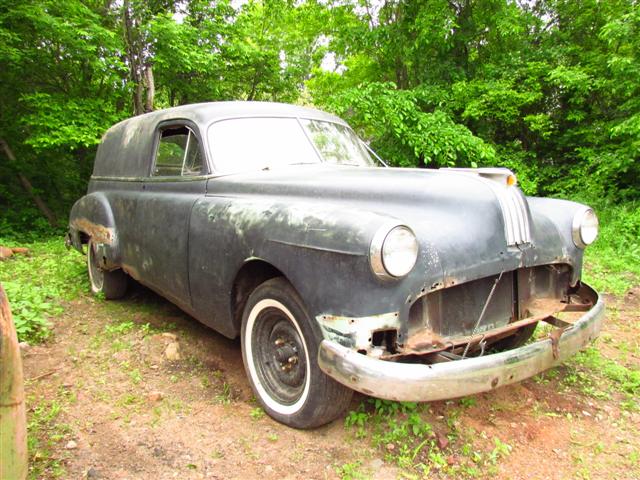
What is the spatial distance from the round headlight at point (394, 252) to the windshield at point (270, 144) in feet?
5.19

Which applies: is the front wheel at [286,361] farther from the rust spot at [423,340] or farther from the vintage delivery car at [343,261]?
the rust spot at [423,340]

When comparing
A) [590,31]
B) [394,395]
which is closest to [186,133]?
[394,395]

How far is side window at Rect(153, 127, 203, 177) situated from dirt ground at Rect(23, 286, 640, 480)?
1376 millimetres

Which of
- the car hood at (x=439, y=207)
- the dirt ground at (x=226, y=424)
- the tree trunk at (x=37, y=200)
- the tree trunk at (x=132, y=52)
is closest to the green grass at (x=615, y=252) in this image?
the dirt ground at (x=226, y=424)

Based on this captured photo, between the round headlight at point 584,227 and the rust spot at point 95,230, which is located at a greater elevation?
the round headlight at point 584,227

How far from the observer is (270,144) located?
352cm

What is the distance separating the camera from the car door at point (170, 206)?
3289 millimetres

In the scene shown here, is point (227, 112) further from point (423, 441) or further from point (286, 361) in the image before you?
point (423, 441)

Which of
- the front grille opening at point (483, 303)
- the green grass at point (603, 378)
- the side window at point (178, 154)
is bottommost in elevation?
the green grass at point (603, 378)

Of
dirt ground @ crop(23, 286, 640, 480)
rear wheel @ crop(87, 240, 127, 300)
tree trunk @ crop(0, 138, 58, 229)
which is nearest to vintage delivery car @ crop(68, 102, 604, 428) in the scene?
dirt ground @ crop(23, 286, 640, 480)

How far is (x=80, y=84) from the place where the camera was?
8688mm

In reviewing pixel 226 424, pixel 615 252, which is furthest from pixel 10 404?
pixel 615 252

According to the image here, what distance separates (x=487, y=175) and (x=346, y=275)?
1199 mm

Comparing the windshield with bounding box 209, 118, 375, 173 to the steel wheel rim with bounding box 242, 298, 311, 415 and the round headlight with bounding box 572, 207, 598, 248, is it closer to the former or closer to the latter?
the steel wheel rim with bounding box 242, 298, 311, 415
